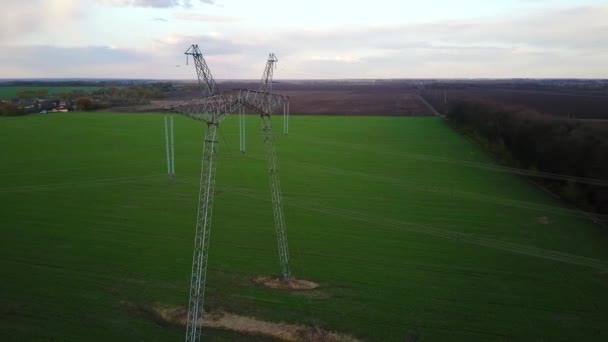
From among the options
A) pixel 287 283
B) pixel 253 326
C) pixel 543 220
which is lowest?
pixel 253 326

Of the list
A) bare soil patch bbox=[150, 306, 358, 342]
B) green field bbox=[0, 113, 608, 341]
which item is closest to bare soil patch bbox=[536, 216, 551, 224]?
green field bbox=[0, 113, 608, 341]

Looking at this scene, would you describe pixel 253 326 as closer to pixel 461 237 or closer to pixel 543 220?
pixel 461 237

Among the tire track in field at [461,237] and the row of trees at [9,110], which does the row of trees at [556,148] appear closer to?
the tire track in field at [461,237]

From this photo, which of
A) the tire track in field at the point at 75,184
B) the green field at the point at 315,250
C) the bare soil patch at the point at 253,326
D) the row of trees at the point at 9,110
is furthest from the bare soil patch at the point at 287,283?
the row of trees at the point at 9,110

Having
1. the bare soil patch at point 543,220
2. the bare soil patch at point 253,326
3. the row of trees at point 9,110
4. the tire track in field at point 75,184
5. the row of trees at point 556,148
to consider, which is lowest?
the bare soil patch at point 253,326

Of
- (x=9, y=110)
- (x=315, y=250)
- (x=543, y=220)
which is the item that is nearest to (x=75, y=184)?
(x=315, y=250)
